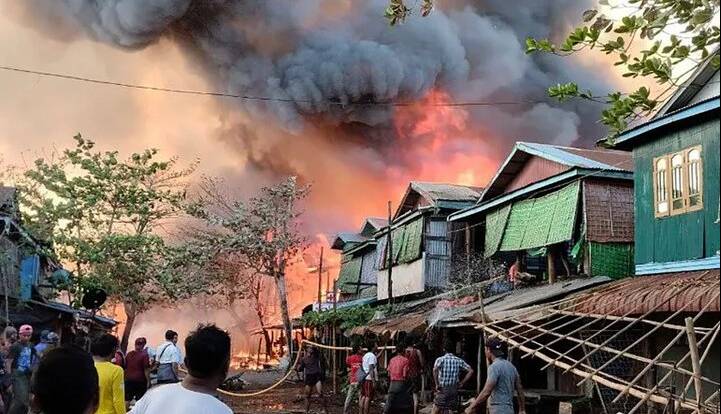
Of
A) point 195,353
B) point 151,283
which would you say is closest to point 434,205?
point 151,283

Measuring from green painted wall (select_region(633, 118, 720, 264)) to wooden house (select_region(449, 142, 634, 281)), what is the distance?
1238 mm

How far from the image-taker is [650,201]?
1327cm

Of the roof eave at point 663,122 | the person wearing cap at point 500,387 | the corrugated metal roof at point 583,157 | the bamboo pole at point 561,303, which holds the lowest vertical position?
the person wearing cap at point 500,387

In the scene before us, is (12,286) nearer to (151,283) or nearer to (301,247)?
→ (151,283)

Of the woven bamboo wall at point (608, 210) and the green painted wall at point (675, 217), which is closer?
the green painted wall at point (675, 217)

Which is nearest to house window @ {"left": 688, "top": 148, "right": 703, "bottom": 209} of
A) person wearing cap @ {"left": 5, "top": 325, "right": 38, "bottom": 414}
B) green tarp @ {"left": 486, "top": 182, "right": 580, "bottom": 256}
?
green tarp @ {"left": 486, "top": 182, "right": 580, "bottom": 256}

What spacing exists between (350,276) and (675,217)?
1996 centimetres

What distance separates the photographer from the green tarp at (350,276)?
30891 millimetres

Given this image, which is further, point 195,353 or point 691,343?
point 691,343

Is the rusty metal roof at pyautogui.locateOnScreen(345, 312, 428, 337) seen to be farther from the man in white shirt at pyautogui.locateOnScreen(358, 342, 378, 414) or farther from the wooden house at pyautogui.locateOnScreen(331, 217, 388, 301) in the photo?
the wooden house at pyautogui.locateOnScreen(331, 217, 388, 301)

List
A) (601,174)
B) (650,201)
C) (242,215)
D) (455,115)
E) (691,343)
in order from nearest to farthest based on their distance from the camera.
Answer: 1. (691,343)
2. (650,201)
3. (601,174)
4. (242,215)
5. (455,115)

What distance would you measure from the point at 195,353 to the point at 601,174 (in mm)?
13142

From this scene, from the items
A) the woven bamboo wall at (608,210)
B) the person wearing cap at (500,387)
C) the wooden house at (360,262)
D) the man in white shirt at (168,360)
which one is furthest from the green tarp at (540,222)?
the wooden house at (360,262)

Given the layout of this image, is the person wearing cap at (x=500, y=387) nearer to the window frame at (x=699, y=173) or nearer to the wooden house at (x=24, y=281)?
the window frame at (x=699, y=173)
